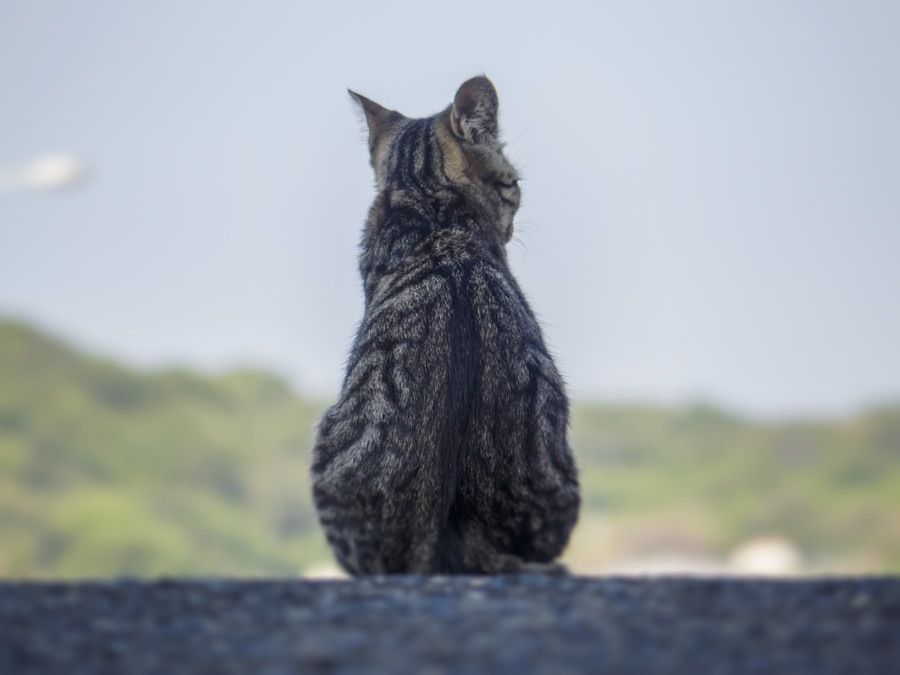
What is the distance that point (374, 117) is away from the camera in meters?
4.11

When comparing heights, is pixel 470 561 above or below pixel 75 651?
above

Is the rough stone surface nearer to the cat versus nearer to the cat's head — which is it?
the cat

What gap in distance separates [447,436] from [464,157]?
48.2 inches

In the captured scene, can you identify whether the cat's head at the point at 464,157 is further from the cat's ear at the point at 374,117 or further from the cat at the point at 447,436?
the cat at the point at 447,436

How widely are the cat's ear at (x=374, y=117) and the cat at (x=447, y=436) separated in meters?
0.88

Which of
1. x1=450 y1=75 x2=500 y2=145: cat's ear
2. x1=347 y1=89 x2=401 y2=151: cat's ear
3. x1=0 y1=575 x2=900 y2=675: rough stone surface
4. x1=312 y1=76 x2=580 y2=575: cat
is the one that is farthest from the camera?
x1=347 y1=89 x2=401 y2=151: cat's ear

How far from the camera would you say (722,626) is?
5.40ft

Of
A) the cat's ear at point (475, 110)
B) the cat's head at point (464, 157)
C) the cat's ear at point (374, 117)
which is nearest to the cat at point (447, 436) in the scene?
the cat's head at point (464, 157)

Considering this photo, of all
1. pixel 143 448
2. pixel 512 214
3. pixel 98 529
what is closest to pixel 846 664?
pixel 512 214

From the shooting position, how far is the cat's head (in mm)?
3721

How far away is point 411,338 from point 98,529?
9053mm

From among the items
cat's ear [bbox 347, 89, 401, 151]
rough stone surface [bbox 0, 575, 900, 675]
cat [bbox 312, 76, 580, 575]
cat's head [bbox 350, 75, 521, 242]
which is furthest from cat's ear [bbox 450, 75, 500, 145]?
rough stone surface [bbox 0, 575, 900, 675]

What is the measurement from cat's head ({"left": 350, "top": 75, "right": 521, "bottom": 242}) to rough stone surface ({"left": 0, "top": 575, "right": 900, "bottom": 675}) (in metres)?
1.98

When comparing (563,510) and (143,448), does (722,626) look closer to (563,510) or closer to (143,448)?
(563,510)
